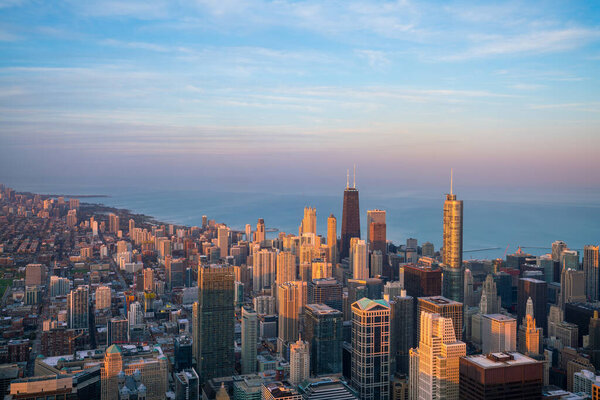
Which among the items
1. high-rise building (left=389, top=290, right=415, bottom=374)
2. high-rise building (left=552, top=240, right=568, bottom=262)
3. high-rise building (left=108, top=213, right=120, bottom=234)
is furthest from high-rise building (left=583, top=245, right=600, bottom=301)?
high-rise building (left=108, top=213, right=120, bottom=234)

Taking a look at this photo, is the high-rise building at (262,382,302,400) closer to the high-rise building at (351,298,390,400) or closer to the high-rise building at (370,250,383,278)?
the high-rise building at (351,298,390,400)

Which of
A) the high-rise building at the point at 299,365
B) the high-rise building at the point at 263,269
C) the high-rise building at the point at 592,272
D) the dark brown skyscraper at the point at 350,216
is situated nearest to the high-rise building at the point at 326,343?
Answer: the high-rise building at the point at 299,365

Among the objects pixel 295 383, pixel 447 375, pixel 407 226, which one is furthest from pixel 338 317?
pixel 407 226

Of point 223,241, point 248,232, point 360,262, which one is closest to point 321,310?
point 360,262

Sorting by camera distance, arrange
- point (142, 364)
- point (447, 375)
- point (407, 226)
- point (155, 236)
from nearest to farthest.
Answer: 1. point (447, 375)
2. point (142, 364)
3. point (155, 236)
4. point (407, 226)

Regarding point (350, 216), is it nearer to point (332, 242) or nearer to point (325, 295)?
point (332, 242)

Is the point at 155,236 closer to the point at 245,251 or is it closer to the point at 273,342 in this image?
the point at 245,251

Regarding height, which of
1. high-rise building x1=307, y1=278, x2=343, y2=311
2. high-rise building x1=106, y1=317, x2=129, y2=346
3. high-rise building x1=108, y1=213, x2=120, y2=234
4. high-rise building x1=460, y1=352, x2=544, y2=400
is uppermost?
high-rise building x1=108, y1=213, x2=120, y2=234
